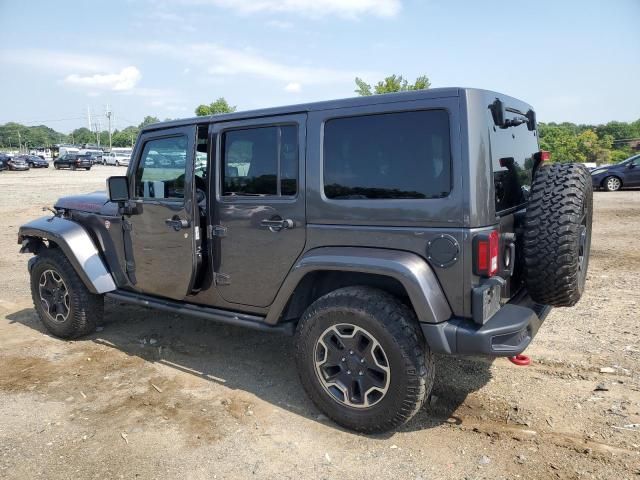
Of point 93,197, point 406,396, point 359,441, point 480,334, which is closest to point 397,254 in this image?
point 480,334

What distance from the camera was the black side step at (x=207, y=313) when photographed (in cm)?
342

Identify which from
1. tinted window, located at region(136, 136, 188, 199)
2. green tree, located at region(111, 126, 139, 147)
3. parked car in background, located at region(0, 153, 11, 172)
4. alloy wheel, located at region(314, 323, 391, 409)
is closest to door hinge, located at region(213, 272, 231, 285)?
tinted window, located at region(136, 136, 188, 199)

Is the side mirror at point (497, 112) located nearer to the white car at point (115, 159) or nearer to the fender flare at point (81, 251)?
the fender flare at point (81, 251)

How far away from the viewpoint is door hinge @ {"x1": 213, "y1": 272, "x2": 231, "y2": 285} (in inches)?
144

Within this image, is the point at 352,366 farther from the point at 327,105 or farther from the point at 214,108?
the point at 214,108

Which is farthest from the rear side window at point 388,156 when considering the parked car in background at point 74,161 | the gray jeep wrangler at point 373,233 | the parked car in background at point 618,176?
the parked car in background at point 74,161

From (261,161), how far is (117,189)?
4.73 ft

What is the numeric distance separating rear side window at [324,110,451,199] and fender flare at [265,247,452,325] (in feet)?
1.16

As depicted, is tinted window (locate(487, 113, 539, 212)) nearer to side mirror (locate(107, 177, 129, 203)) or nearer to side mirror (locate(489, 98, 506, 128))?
side mirror (locate(489, 98, 506, 128))

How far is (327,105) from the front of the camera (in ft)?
10.3

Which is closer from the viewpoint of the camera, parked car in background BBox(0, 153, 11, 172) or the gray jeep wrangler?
the gray jeep wrangler

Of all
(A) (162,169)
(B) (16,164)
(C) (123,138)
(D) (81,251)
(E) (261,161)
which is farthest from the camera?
(C) (123,138)

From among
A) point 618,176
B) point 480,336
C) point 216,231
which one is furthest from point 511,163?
point 618,176

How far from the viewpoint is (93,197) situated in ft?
15.6
